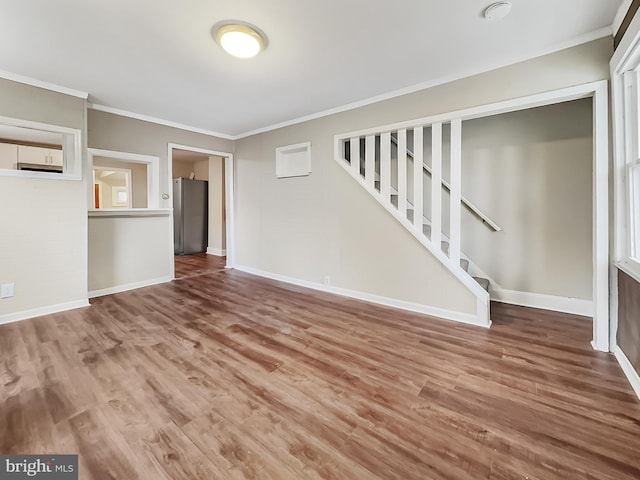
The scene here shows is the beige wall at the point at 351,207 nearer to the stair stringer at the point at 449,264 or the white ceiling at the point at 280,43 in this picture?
the stair stringer at the point at 449,264

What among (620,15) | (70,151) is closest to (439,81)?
(620,15)

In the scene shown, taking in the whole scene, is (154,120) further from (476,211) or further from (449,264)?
(476,211)

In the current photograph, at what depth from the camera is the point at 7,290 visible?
2920 millimetres

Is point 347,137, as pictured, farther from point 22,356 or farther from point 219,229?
point 219,229

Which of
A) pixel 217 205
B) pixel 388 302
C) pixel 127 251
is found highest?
pixel 217 205

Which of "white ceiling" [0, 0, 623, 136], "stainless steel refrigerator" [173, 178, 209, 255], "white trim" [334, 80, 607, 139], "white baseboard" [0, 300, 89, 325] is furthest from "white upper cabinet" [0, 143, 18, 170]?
"white trim" [334, 80, 607, 139]

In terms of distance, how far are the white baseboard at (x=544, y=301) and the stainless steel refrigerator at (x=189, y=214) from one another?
664 cm

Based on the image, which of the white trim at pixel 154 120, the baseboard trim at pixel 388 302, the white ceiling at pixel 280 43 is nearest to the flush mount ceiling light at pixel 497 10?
the white ceiling at pixel 280 43

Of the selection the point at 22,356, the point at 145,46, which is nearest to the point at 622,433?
the point at 22,356

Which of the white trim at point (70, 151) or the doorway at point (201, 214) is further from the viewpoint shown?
the doorway at point (201, 214)

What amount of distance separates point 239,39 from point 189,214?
571cm

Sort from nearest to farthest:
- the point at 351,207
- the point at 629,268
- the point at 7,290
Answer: the point at 629,268, the point at 7,290, the point at 351,207

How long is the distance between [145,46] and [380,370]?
3.27 metres

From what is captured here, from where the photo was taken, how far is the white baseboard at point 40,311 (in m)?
2.92
